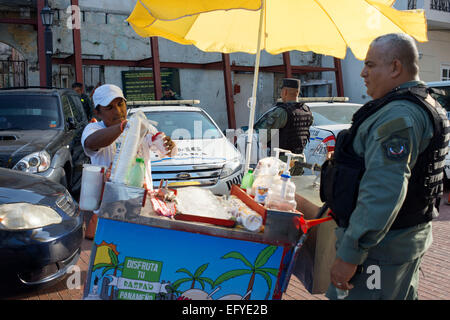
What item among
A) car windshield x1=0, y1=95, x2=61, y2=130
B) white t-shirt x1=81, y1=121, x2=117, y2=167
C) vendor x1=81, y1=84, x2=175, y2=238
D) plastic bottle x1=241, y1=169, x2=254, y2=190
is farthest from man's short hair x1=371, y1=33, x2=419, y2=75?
car windshield x1=0, y1=95, x2=61, y2=130

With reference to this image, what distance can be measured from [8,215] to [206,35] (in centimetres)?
234

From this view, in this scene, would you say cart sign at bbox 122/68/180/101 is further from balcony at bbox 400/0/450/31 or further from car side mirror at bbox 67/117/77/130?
balcony at bbox 400/0/450/31

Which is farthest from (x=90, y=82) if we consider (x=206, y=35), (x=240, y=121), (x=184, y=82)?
(x=206, y=35)

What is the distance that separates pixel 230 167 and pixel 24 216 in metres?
3.11

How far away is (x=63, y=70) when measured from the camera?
43.1 ft

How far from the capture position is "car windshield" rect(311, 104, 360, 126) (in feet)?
25.7

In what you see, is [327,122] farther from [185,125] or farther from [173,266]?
[173,266]

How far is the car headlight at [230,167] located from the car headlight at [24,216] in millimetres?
2700

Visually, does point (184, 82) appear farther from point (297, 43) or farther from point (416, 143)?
point (416, 143)

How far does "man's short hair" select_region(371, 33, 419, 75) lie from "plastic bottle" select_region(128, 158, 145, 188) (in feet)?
4.68

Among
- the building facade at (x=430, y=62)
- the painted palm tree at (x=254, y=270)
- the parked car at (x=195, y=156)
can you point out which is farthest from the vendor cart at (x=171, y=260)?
the building facade at (x=430, y=62)

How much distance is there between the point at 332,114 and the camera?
8.12m

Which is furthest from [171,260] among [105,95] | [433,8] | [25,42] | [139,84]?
[433,8]

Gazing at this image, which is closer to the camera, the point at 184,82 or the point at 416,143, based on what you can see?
the point at 416,143
